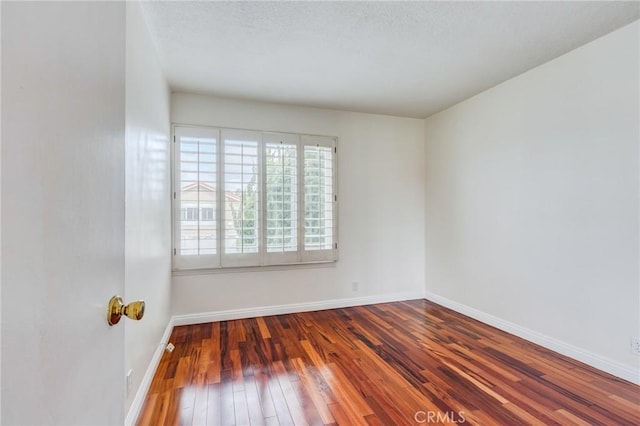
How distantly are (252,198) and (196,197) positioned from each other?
59 cm

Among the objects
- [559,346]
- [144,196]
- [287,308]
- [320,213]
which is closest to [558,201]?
[559,346]

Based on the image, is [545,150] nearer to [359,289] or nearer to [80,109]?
[359,289]

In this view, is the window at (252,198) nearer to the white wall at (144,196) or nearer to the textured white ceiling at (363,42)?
the white wall at (144,196)

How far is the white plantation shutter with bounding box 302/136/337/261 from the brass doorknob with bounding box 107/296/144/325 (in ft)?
9.55

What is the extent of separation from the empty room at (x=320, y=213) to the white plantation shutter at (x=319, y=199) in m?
0.02

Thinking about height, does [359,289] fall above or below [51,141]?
below

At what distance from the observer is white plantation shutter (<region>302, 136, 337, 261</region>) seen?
3.67 metres

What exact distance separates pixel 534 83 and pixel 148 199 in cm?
345

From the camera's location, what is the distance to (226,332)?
Result: 3.04 metres

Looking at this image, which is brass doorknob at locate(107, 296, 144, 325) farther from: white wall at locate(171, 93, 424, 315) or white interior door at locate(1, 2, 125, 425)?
white wall at locate(171, 93, 424, 315)

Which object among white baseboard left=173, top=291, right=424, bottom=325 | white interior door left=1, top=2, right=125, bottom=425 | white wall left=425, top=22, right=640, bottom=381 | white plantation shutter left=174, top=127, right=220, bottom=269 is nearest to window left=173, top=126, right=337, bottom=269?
white plantation shutter left=174, top=127, right=220, bottom=269

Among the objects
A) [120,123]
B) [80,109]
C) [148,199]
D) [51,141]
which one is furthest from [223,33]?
[51,141]

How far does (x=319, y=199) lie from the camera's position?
3.72 m

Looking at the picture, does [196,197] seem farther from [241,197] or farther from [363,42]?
[363,42]
